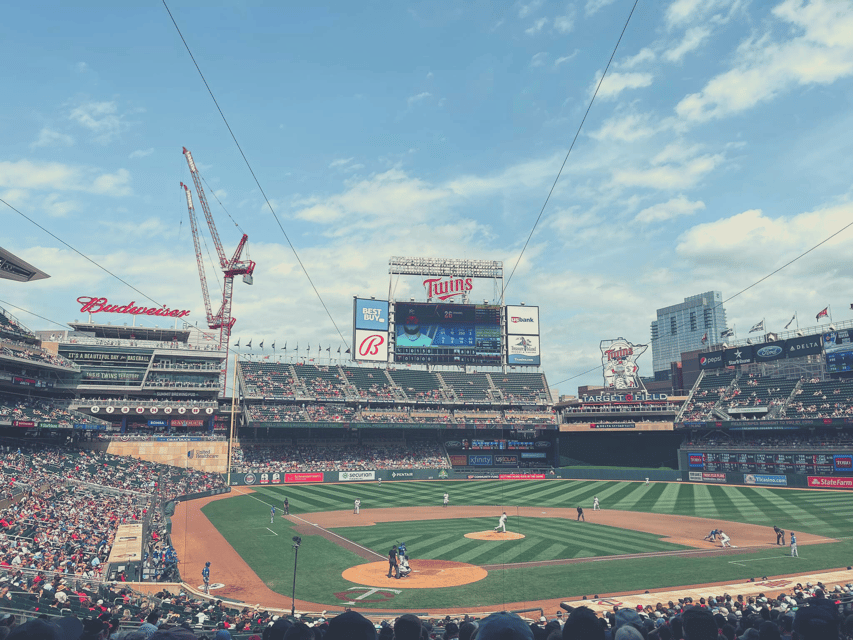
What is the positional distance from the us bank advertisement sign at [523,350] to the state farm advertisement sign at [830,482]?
39.2 metres

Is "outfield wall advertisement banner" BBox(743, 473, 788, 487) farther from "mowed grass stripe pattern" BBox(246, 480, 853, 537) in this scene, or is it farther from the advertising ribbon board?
the advertising ribbon board

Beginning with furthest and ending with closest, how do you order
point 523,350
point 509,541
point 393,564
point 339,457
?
point 523,350
point 339,457
point 509,541
point 393,564

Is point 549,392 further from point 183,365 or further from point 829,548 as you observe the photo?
point 829,548

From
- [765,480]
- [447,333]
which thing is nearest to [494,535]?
[765,480]

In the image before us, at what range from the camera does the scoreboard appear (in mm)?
55031

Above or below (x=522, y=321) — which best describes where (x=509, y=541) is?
below

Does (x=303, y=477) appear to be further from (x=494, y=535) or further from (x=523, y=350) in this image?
(x=523, y=350)

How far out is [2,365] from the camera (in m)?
53.7

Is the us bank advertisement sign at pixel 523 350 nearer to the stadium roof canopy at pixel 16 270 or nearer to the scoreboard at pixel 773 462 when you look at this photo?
the scoreboard at pixel 773 462

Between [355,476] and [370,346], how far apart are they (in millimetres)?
21273

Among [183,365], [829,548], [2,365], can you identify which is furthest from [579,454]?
[2,365]

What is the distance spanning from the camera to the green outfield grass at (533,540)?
23.3 metres

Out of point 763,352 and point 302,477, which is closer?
point 302,477

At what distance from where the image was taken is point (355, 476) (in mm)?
66125
